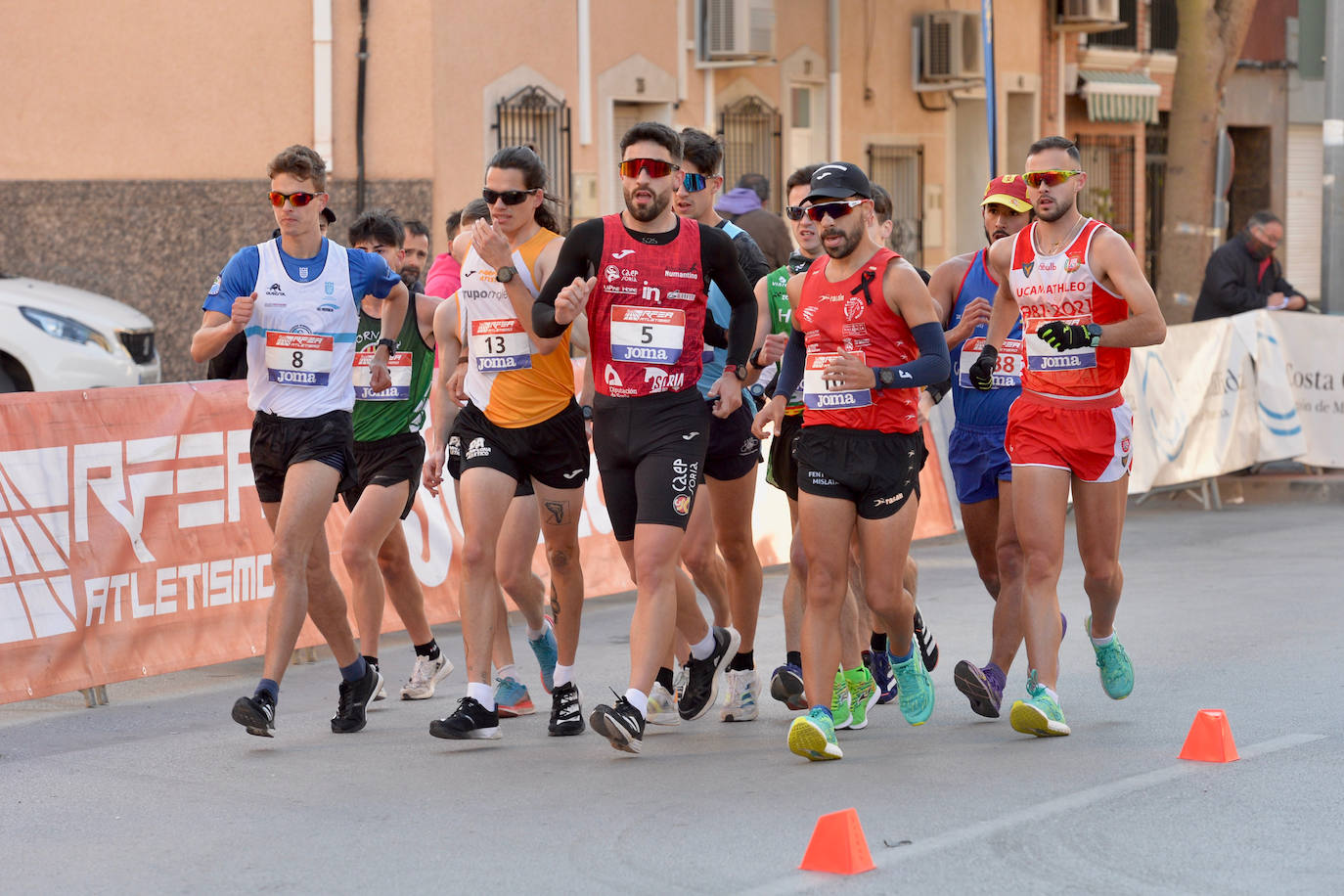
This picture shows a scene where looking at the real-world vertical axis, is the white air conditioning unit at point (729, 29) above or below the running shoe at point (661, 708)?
above

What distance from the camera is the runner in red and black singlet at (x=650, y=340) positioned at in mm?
7258

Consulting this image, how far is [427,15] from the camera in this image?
59.6ft

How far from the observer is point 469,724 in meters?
7.46

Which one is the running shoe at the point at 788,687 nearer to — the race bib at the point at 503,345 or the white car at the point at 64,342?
the race bib at the point at 503,345

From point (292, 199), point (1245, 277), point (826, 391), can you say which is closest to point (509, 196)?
point (292, 199)

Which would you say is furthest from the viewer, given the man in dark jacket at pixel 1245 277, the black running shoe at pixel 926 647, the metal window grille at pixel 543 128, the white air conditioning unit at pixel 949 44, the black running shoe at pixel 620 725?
the white air conditioning unit at pixel 949 44

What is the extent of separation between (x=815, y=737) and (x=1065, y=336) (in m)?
1.69

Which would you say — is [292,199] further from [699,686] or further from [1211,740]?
[1211,740]

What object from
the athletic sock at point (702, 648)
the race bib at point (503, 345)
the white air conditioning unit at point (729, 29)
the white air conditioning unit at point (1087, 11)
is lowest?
the athletic sock at point (702, 648)

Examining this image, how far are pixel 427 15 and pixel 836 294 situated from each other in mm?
11697

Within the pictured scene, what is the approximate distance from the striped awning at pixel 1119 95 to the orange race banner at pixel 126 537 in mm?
22258

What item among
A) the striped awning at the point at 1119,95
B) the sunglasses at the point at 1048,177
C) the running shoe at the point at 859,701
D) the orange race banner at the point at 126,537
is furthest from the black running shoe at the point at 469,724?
the striped awning at the point at 1119,95

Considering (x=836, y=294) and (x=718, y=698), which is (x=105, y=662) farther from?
(x=836, y=294)

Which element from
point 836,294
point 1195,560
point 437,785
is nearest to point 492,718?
point 437,785
